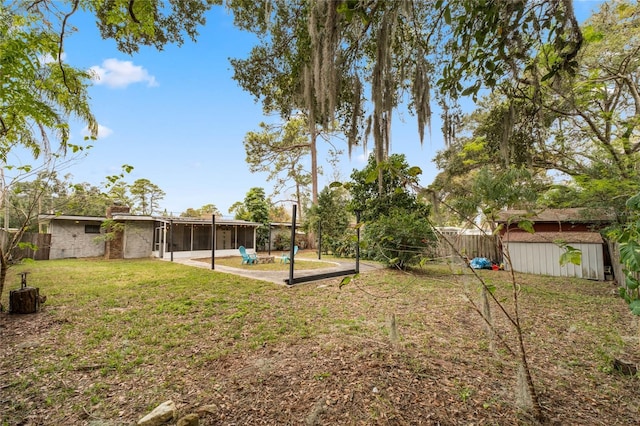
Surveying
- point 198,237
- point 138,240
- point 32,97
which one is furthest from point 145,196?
point 32,97

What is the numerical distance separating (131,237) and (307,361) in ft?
47.4

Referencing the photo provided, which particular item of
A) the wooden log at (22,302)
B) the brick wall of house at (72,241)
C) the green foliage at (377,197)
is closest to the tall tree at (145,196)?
the brick wall of house at (72,241)

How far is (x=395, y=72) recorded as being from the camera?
348cm

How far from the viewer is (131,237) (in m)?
13.8

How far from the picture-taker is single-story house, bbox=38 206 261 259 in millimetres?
12930

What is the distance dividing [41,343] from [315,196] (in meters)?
15.1

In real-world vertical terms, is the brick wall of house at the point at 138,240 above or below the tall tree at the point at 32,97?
below

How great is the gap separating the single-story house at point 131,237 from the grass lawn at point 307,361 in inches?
339

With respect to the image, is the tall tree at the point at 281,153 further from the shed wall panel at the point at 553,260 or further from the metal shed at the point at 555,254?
the shed wall panel at the point at 553,260

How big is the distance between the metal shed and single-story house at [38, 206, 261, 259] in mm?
13097

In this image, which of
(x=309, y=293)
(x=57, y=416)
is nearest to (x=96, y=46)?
(x=57, y=416)

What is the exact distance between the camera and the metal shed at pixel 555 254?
8.09 metres

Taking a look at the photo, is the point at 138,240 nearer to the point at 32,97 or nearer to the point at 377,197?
the point at 32,97

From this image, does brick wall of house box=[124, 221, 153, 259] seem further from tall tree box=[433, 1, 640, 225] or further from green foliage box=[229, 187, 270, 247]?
tall tree box=[433, 1, 640, 225]
